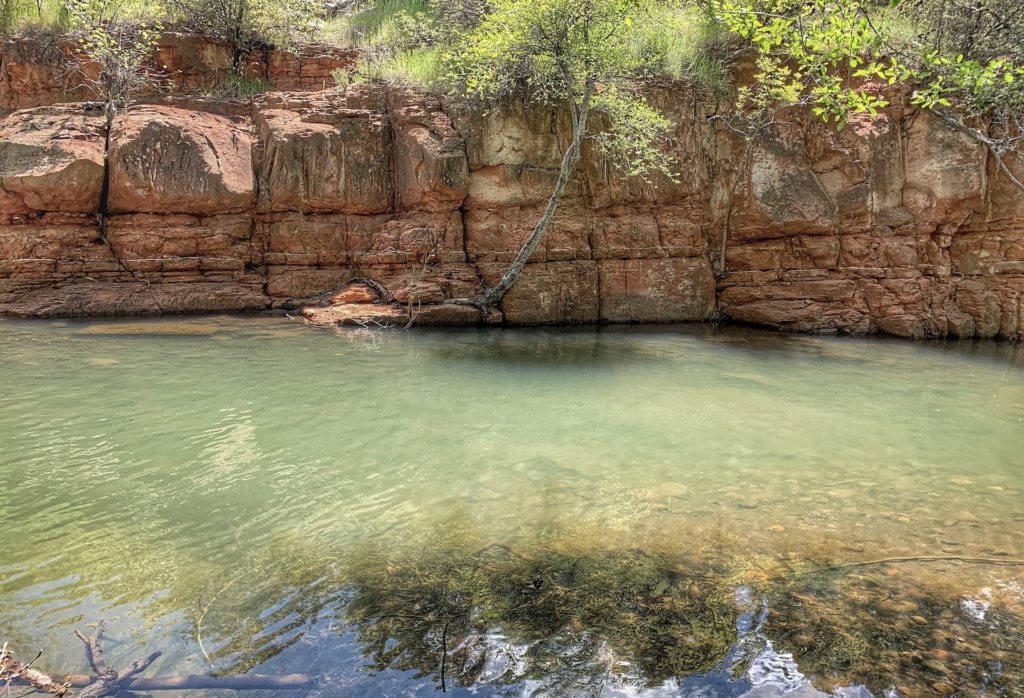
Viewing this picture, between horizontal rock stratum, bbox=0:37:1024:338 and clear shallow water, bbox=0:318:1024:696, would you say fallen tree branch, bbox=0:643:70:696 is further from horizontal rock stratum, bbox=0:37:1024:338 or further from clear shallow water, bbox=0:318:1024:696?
horizontal rock stratum, bbox=0:37:1024:338

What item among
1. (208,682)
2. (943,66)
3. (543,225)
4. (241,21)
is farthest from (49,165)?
(943,66)

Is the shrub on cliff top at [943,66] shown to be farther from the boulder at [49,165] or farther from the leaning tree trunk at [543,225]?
the boulder at [49,165]

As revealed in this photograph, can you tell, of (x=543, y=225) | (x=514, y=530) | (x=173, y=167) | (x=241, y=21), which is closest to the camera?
(x=514, y=530)

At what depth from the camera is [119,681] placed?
2.24 metres

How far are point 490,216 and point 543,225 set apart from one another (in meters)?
1.74

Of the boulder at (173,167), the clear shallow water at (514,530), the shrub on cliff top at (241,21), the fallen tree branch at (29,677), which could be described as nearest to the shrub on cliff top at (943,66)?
the clear shallow water at (514,530)

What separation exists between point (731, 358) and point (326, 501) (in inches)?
288

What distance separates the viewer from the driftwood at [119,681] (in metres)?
2.18

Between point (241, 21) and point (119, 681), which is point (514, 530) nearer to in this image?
point (119, 681)

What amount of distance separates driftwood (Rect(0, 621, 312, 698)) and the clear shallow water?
0.24 feet

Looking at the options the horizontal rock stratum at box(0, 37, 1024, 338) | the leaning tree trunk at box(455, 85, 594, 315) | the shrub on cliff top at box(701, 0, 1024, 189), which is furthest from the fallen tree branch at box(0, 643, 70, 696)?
the shrub on cliff top at box(701, 0, 1024, 189)

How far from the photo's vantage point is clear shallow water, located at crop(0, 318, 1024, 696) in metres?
2.50

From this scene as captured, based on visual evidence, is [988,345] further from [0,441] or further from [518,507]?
[0,441]

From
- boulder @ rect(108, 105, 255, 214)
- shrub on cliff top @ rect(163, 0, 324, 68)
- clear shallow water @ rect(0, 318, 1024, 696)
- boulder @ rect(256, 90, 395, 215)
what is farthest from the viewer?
shrub on cliff top @ rect(163, 0, 324, 68)
